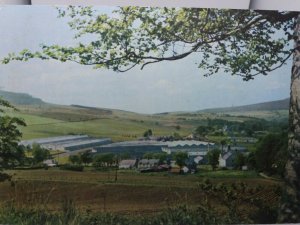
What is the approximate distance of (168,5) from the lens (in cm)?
745

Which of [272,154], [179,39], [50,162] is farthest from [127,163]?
[272,154]

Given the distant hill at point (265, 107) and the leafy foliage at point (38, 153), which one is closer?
the leafy foliage at point (38, 153)

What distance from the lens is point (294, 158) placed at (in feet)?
25.8

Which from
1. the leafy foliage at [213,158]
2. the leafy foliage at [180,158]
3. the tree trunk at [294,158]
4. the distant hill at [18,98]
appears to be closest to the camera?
the distant hill at [18,98]

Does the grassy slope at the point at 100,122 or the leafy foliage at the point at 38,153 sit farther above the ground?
the grassy slope at the point at 100,122

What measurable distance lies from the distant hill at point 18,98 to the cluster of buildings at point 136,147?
Result: 15.9 inches

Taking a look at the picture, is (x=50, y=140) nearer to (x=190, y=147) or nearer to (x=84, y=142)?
(x=84, y=142)

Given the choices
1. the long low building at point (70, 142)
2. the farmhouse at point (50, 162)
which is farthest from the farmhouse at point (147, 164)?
the farmhouse at point (50, 162)

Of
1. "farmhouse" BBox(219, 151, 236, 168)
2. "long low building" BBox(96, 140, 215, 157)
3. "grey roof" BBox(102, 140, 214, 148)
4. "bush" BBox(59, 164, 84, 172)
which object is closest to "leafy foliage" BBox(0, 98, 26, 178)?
"bush" BBox(59, 164, 84, 172)

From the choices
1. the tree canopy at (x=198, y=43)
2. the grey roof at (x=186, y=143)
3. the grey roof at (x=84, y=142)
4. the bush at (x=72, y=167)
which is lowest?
the bush at (x=72, y=167)

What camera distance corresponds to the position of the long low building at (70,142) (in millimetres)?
7258

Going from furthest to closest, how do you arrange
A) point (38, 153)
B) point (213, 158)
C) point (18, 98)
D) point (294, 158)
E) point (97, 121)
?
point (294, 158)
point (213, 158)
point (97, 121)
point (38, 153)
point (18, 98)

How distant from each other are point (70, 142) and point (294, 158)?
2493 millimetres

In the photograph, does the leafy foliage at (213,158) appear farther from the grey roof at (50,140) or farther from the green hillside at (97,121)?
the grey roof at (50,140)
